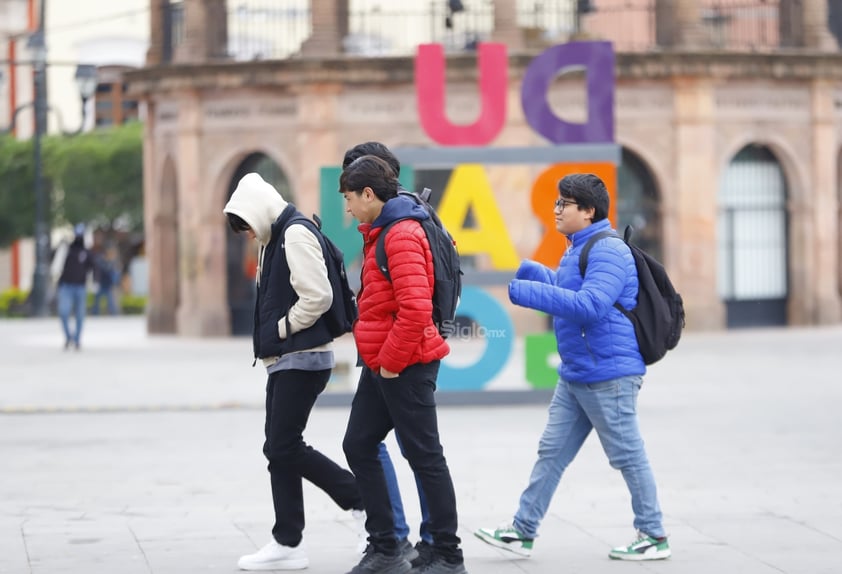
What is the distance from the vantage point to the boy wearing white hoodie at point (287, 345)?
8.45 m

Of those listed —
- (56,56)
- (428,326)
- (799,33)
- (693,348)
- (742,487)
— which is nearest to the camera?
(428,326)

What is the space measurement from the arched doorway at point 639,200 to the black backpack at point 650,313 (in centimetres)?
2245

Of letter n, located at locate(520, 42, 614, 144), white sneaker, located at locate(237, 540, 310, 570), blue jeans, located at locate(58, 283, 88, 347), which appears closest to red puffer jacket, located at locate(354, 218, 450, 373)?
white sneaker, located at locate(237, 540, 310, 570)

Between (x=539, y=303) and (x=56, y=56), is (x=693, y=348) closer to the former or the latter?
(x=539, y=303)

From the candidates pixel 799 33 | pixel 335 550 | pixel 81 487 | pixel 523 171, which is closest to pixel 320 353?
pixel 335 550

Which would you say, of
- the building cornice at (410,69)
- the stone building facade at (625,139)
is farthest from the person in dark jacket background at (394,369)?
the building cornice at (410,69)

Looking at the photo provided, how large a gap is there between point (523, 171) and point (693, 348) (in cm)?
437

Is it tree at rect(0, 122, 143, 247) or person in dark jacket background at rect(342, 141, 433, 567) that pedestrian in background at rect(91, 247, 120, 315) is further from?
person in dark jacket background at rect(342, 141, 433, 567)

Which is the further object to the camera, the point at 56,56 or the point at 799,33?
the point at 56,56

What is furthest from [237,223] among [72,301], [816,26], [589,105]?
[816,26]

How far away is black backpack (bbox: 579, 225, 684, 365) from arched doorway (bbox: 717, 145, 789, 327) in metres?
23.3

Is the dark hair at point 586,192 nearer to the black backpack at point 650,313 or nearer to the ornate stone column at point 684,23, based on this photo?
the black backpack at point 650,313

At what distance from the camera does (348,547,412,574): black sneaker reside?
27.1 ft

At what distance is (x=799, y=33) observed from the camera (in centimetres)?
3247
